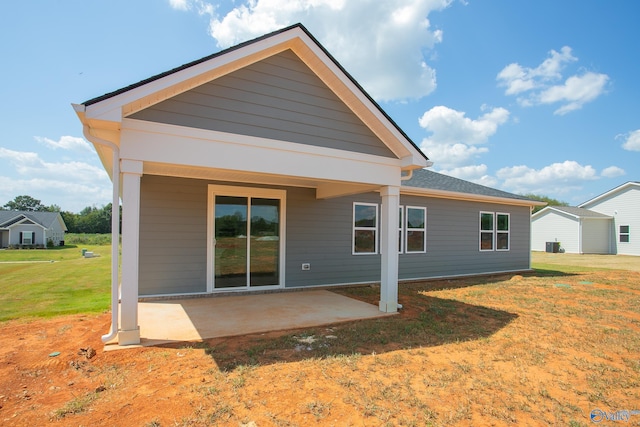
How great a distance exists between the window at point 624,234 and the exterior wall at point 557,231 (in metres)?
3.12

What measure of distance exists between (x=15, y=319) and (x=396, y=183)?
7.13 m

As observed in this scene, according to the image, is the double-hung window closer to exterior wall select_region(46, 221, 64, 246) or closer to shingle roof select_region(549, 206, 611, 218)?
shingle roof select_region(549, 206, 611, 218)

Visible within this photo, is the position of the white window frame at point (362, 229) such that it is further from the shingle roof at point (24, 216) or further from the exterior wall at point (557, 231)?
the shingle roof at point (24, 216)

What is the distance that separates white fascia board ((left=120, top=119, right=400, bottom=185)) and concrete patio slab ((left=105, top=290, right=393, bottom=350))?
2416mm

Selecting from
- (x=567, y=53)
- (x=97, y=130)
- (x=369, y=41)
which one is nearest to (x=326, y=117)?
(x=97, y=130)

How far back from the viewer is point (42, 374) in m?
3.51

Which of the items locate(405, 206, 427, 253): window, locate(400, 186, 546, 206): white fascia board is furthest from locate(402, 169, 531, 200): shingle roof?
locate(405, 206, 427, 253): window

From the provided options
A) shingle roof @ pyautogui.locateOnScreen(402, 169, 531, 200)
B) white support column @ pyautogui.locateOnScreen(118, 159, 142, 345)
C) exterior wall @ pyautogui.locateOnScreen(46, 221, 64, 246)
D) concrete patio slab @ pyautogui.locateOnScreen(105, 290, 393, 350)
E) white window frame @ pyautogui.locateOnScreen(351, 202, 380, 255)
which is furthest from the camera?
exterior wall @ pyautogui.locateOnScreen(46, 221, 64, 246)

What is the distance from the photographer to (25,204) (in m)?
70.3

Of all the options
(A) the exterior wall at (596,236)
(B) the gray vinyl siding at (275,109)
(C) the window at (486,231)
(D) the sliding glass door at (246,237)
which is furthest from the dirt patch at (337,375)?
(A) the exterior wall at (596,236)

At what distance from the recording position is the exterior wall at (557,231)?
2450cm

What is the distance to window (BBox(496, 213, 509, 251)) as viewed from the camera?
12555 millimetres

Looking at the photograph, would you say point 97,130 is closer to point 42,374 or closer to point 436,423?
point 42,374

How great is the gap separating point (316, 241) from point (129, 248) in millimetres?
5076
